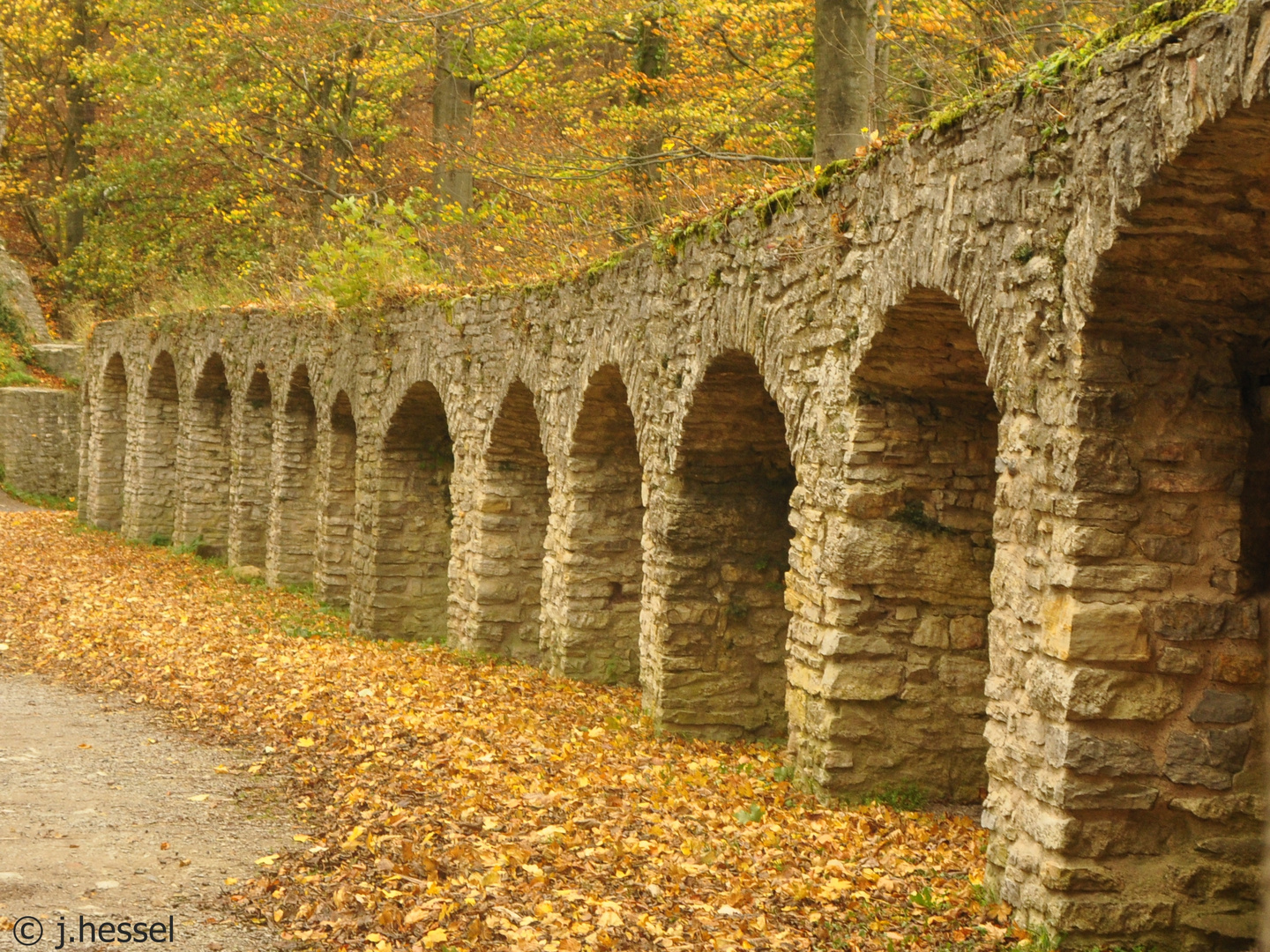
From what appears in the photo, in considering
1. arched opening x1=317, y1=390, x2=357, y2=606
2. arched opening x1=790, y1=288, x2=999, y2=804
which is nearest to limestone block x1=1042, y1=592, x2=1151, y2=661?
arched opening x1=790, y1=288, x2=999, y2=804

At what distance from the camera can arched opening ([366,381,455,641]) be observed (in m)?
13.9

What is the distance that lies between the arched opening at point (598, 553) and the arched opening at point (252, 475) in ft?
27.8

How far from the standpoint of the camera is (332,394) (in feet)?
50.1

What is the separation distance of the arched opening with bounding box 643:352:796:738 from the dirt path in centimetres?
278

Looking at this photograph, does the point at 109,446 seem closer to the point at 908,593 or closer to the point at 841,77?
the point at 841,77

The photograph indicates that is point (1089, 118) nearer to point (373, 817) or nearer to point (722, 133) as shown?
point (373, 817)

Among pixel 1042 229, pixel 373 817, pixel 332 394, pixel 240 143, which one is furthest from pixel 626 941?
pixel 240 143

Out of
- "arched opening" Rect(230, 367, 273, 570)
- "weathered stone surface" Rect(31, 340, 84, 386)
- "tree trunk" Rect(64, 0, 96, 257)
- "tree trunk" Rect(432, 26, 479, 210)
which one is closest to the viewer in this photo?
"arched opening" Rect(230, 367, 273, 570)

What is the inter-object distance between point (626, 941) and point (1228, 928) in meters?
2.20

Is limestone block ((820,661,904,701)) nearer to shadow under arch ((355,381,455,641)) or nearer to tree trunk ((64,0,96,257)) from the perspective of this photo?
shadow under arch ((355,381,455,641))

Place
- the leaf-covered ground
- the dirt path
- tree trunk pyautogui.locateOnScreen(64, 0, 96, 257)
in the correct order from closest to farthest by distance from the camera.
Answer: the leaf-covered ground, the dirt path, tree trunk pyautogui.locateOnScreen(64, 0, 96, 257)

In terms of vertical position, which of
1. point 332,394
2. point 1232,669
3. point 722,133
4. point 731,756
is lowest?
point 731,756

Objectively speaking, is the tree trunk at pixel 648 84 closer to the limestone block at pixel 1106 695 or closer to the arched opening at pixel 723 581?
the arched opening at pixel 723 581

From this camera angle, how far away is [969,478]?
22.8 feet
